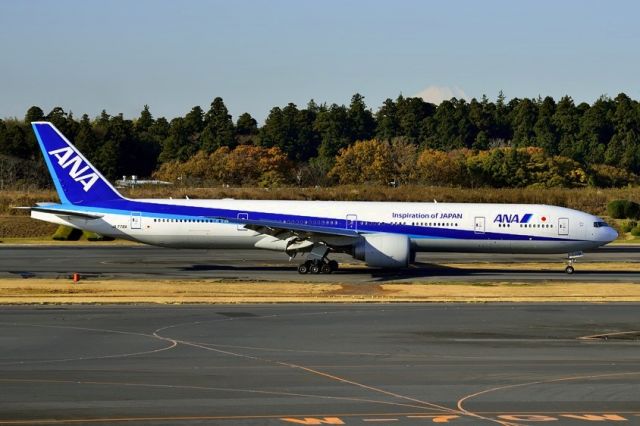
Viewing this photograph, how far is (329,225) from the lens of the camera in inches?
1924

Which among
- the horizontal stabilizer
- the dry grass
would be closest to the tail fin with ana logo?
the horizontal stabilizer

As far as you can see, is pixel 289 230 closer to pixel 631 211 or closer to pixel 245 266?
pixel 245 266

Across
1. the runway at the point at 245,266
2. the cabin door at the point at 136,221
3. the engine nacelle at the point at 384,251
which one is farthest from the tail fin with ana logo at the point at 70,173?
the engine nacelle at the point at 384,251

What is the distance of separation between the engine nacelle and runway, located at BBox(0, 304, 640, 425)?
11666mm

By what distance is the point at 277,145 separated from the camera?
145125mm

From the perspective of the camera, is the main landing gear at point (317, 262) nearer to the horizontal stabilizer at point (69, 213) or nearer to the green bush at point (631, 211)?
the horizontal stabilizer at point (69, 213)

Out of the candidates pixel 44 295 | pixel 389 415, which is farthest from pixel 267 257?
pixel 389 415

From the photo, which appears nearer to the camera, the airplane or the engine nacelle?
the engine nacelle

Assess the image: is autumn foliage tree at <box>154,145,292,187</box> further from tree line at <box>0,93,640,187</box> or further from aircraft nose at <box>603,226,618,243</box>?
aircraft nose at <box>603,226,618,243</box>

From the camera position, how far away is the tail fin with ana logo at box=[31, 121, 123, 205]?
50.6m

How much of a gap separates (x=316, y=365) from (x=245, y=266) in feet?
96.1

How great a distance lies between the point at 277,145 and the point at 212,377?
410ft

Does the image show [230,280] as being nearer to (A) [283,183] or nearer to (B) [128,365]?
(B) [128,365]

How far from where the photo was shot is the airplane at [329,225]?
48.4 meters
